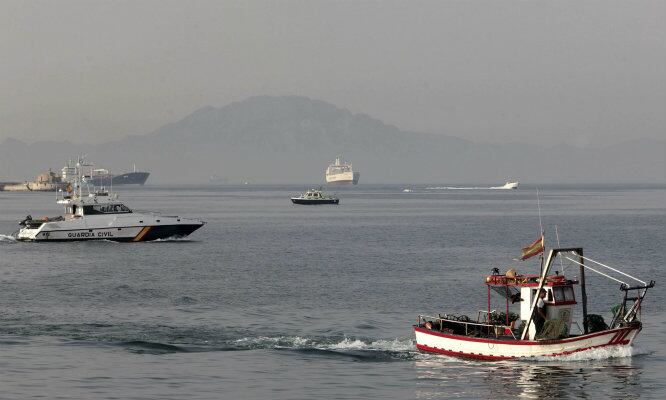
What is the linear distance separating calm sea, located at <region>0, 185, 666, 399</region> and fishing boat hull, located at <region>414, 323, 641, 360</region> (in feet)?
1.74

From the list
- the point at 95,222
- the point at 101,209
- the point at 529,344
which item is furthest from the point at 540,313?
the point at 101,209

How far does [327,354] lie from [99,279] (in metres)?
41.4

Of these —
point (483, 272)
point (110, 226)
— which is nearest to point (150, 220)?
point (110, 226)

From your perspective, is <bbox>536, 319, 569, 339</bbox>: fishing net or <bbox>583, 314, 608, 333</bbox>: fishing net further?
<bbox>583, 314, 608, 333</bbox>: fishing net

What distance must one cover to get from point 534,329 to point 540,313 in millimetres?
822

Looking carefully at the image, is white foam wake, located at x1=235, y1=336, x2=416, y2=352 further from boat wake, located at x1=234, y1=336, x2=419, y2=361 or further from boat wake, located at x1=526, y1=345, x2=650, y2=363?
boat wake, located at x1=526, y1=345, x2=650, y2=363

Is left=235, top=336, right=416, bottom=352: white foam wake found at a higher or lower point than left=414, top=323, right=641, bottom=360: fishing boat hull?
lower

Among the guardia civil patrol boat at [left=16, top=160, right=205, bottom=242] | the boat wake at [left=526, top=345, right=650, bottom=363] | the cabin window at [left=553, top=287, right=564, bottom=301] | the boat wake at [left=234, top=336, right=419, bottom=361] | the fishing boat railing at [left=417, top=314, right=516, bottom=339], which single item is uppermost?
the guardia civil patrol boat at [left=16, top=160, right=205, bottom=242]

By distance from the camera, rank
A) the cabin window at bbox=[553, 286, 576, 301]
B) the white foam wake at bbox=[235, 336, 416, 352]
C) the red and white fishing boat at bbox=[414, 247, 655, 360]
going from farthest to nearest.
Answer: the white foam wake at bbox=[235, 336, 416, 352]
the cabin window at bbox=[553, 286, 576, 301]
the red and white fishing boat at bbox=[414, 247, 655, 360]

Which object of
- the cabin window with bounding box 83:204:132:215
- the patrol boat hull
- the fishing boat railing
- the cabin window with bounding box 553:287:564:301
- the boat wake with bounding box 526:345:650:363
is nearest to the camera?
the boat wake with bounding box 526:345:650:363

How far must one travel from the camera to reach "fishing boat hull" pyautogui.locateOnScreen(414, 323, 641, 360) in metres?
47.6

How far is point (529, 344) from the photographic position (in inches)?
1875

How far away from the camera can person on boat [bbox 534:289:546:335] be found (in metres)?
48.4

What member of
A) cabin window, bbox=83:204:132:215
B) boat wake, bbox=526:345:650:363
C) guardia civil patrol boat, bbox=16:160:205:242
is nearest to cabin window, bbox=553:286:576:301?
boat wake, bbox=526:345:650:363
